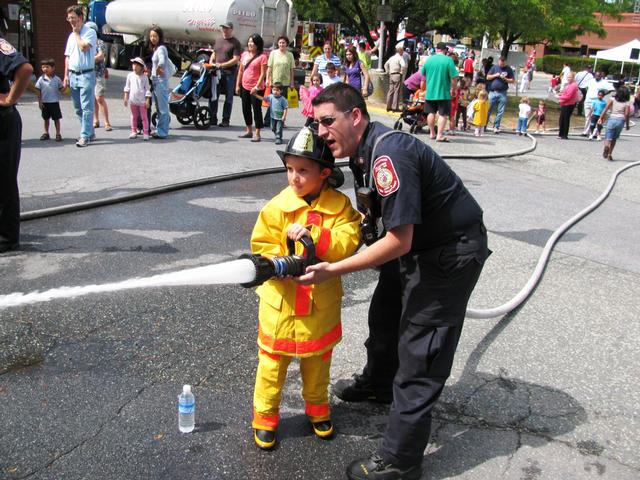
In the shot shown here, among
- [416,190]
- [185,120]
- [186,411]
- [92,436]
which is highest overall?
[416,190]

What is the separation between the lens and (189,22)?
21219 mm

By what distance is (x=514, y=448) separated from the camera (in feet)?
10.4

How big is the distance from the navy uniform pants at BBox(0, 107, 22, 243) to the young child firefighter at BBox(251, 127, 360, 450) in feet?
11.1

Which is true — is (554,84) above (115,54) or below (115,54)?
above

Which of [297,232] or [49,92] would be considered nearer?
[297,232]

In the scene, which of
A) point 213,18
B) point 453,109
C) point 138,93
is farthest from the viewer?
point 213,18

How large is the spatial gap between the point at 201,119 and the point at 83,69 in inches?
115

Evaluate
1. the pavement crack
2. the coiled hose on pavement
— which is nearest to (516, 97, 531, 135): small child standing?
the coiled hose on pavement

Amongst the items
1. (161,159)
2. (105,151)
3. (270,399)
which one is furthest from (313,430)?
(105,151)

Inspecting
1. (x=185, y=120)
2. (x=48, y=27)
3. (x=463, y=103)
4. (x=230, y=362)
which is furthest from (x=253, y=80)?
(x=230, y=362)

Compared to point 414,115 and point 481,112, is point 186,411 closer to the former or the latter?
point 414,115

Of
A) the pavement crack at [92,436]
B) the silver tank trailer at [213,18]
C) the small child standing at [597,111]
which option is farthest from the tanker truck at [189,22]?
the pavement crack at [92,436]

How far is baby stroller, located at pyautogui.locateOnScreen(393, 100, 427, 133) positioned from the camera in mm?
13773

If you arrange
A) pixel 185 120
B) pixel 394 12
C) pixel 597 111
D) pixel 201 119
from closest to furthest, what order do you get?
pixel 201 119 < pixel 185 120 < pixel 597 111 < pixel 394 12
